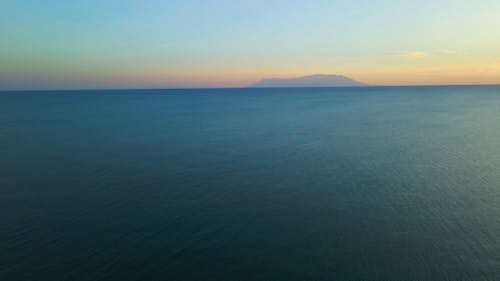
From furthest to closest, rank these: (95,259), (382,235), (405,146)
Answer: (405,146) → (382,235) → (95,259)

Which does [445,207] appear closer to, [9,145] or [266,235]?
[266,235]

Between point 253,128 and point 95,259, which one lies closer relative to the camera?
point 95,259

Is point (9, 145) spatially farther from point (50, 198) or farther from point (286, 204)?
point (286, 204)

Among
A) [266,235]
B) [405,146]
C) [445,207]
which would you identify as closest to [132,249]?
[266,235]

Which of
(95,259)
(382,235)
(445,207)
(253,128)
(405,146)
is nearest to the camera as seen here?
(95,259)

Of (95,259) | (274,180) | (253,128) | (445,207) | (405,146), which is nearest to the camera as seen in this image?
(95,259)

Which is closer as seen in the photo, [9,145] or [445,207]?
[445,207]

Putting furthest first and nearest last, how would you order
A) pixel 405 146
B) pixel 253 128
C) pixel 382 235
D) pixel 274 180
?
1. pixel 253 128
2. pixel 405 146
3. pixel 274 180
4. pixel 382 235

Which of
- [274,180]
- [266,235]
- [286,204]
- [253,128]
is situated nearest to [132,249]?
[266,235]
